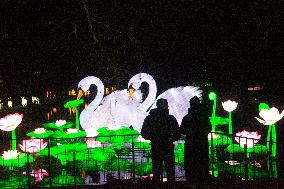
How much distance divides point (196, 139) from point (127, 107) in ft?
19.5

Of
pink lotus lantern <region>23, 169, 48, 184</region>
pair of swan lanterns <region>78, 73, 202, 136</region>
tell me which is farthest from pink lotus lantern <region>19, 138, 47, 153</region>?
pair of swan lanterns <region>78, 73, 202, 136</region>

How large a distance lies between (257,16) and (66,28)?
Answer: 6874 millimetres

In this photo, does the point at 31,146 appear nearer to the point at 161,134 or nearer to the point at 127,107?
the point at 127,107

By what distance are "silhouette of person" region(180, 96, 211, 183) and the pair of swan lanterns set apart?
5.47 m

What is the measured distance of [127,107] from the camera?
12.8 meters

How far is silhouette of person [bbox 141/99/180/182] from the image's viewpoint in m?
6.81

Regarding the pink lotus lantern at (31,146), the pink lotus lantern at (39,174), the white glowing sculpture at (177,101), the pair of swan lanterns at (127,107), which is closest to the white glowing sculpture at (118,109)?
the pair of swan lanterns at (127,107)

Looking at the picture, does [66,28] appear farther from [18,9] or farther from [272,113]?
[272,113]

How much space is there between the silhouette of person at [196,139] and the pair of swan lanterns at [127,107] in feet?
18.0

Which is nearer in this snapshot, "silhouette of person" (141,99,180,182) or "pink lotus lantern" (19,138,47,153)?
"silhouette of person" (141,99,180,182)

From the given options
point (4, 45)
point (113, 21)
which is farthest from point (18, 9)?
point (113, 21)

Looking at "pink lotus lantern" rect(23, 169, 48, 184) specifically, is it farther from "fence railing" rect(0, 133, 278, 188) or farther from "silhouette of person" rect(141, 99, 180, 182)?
"silhouette of person" rect(141, 99, 180, 182)

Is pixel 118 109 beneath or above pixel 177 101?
beneath

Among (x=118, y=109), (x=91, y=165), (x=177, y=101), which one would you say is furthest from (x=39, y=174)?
(x=177, y=101)
